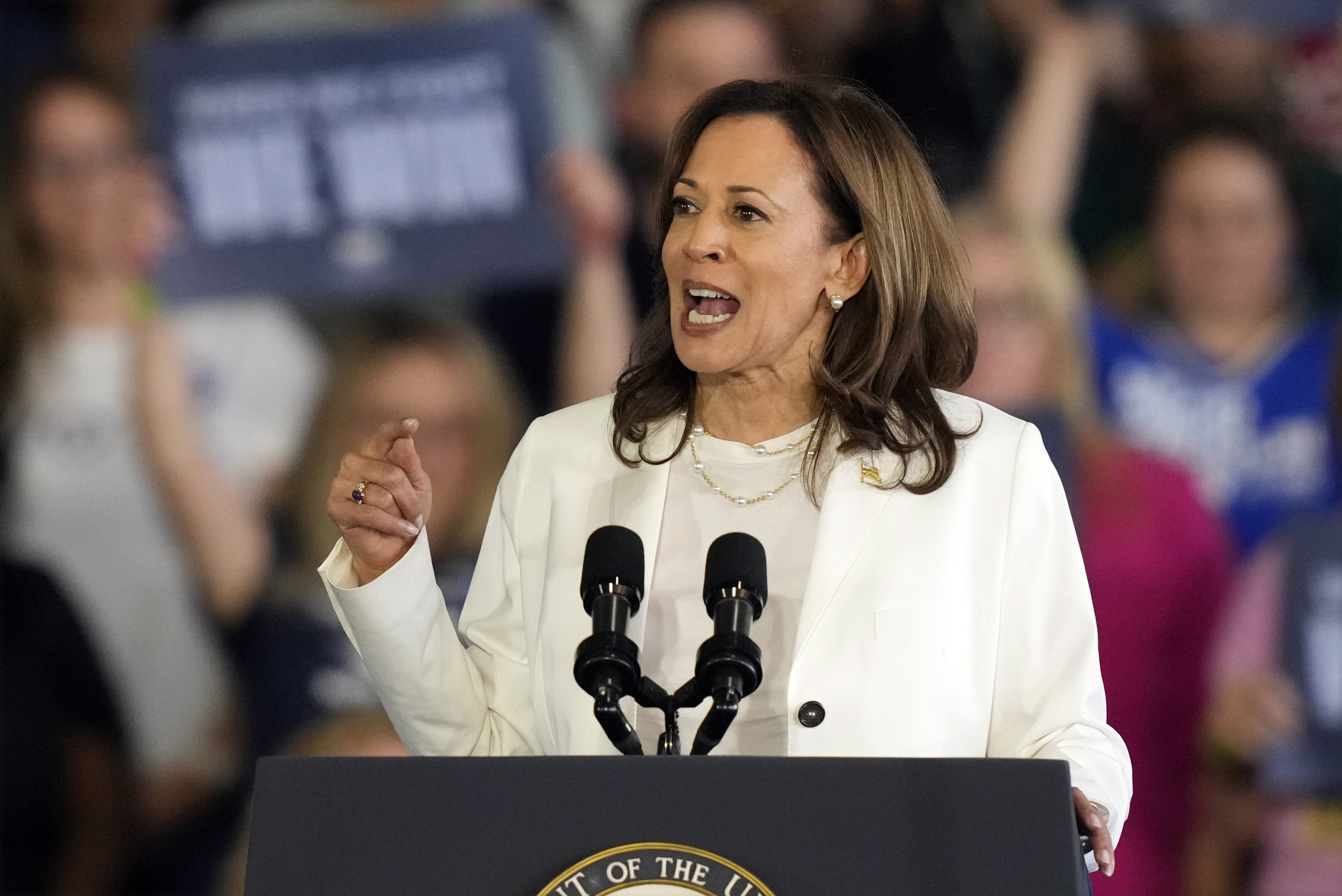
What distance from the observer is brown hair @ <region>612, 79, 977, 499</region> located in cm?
205

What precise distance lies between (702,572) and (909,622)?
29cm

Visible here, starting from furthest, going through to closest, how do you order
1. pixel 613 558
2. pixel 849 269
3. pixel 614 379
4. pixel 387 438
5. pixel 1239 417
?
pixel 1239 417 → pixel 614 379 → pixel 849 269 → pixel 387 438 → pixel 613 558

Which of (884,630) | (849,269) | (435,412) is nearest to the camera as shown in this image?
(884,630)

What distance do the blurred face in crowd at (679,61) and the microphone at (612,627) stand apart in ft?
10.5

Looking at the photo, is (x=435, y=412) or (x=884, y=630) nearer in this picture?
(x=884, y=630)

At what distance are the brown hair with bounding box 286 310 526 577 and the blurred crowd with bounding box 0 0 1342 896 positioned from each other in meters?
0.01

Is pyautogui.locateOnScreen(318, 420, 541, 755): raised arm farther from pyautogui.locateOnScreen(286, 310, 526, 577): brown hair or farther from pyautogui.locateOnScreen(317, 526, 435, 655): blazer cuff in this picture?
pyautogui.locateOnScreen(286, 310, 526, 577): brown hair

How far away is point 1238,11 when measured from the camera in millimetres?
4570

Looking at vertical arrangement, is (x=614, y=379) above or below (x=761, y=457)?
above

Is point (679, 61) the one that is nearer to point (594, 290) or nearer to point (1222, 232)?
point (594, 290)

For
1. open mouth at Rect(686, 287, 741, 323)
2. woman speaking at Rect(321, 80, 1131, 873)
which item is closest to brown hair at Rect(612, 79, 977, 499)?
woman speaking at Rect(321, 80, 1131, 873)

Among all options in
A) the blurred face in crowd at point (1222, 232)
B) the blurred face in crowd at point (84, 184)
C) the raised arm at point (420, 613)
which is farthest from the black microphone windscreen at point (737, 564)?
the blurred face in crowd at point (84, 184)

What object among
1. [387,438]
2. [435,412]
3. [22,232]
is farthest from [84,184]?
[387,438]

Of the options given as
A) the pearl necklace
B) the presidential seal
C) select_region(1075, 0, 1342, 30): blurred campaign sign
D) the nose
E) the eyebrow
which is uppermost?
select_region(1075, 0, 1342, 30): blurred campaign sign
